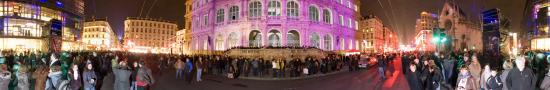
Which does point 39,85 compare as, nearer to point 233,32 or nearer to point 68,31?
point 233,32

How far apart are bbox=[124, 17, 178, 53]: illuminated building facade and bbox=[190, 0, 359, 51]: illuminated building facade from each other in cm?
6993

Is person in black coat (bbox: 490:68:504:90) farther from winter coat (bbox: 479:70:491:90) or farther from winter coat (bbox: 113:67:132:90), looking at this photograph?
winter coat (bbox: 113:67:132:90)

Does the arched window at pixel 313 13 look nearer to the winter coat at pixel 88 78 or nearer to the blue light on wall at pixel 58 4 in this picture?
the winter coat at pixel 88 78

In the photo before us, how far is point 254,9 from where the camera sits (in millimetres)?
48219

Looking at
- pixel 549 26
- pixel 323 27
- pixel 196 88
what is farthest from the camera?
pixel 549 26

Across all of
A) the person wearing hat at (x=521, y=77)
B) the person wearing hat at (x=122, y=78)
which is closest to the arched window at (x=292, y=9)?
the person wearing hat at (x=122, y=78)

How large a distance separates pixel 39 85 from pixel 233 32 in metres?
42.1

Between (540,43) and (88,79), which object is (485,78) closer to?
(88,79)

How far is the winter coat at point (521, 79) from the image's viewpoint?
25.9 feet

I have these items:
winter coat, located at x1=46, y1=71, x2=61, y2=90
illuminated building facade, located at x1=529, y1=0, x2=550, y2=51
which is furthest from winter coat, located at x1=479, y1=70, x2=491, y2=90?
illuminated building facade, located at x1=529, y1=0, x2=550, y2=51

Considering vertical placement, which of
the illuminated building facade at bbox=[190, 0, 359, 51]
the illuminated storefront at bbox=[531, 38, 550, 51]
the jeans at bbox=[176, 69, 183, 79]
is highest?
the illuminated building facade at bbox=[190, 0, 359, 51]

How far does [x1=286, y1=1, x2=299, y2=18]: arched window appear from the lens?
47.9 m

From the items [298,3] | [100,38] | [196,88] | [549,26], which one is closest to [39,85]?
[196,88]

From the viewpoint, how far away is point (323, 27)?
52.2 metres
